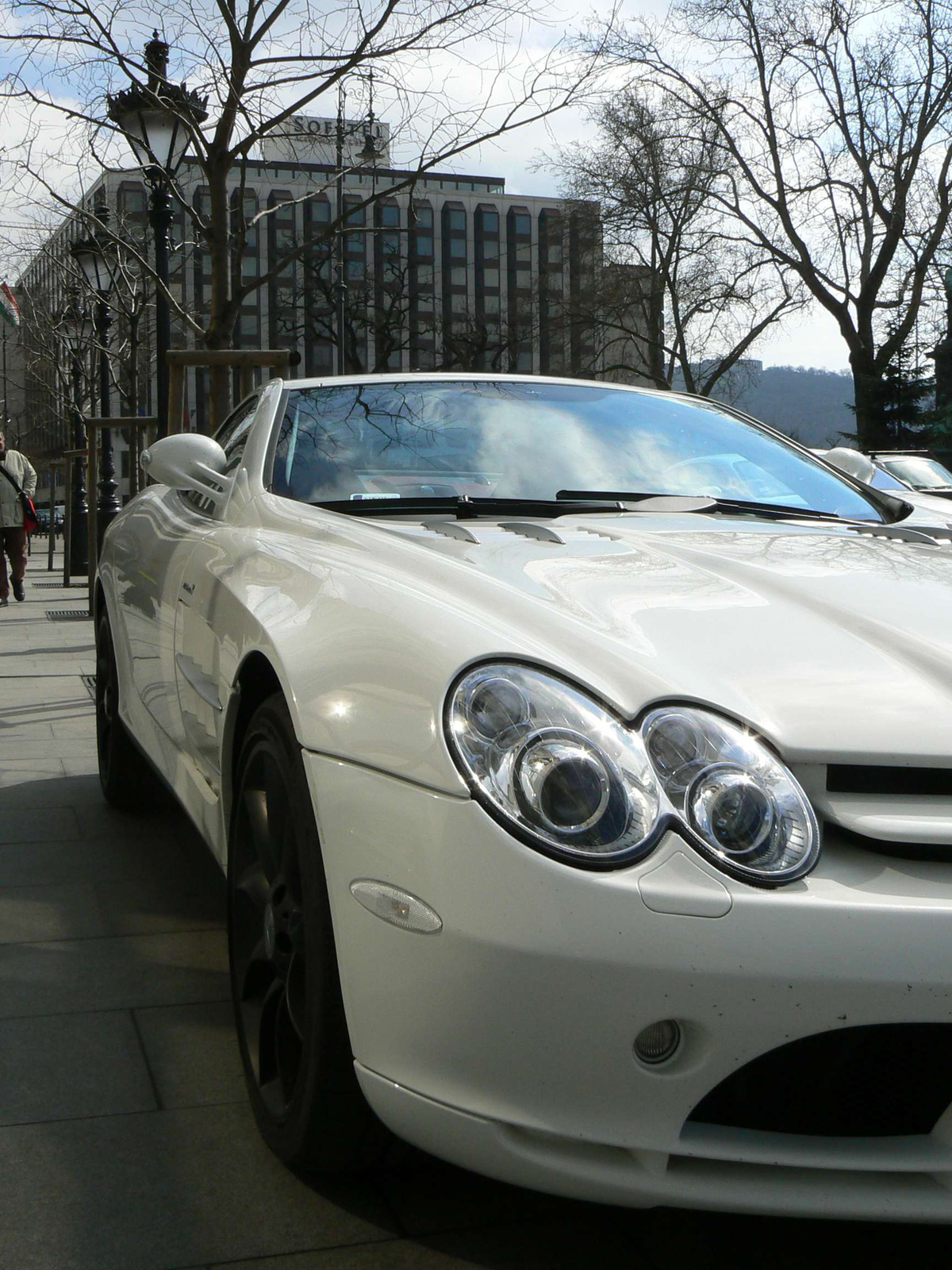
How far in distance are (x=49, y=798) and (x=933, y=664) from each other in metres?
4.08

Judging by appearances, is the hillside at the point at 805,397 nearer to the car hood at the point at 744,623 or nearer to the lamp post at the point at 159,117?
the lamp post at the point at 159,117

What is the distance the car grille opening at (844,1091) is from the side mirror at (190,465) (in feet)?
7.13

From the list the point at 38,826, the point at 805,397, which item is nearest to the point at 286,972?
the point at 38,826

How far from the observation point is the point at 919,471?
17.9m

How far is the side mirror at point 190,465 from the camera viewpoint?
11.9 feet

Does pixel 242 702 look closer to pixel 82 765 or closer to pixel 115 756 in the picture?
pixel 115 756

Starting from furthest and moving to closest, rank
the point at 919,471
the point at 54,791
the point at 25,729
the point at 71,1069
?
the point at 919,471, the point at 25,729, the point at 54,791, the point at 71,1069

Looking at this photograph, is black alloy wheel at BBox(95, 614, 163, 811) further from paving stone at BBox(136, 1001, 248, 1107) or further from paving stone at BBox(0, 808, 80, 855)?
paving stone at BBox(136, 1001, 248, 1107)

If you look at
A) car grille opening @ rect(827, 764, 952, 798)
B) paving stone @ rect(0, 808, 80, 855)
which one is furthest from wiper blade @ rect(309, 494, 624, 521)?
paving stone @ rect(0, 808, 80, 855)

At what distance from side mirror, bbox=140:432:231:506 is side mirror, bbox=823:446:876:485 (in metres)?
1.69

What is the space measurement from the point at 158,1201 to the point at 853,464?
9.68 feet

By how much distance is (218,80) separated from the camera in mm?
9828

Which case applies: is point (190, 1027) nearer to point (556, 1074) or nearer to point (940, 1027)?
point (556, 1074)

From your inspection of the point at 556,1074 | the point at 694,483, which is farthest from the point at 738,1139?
the point at 694,483
